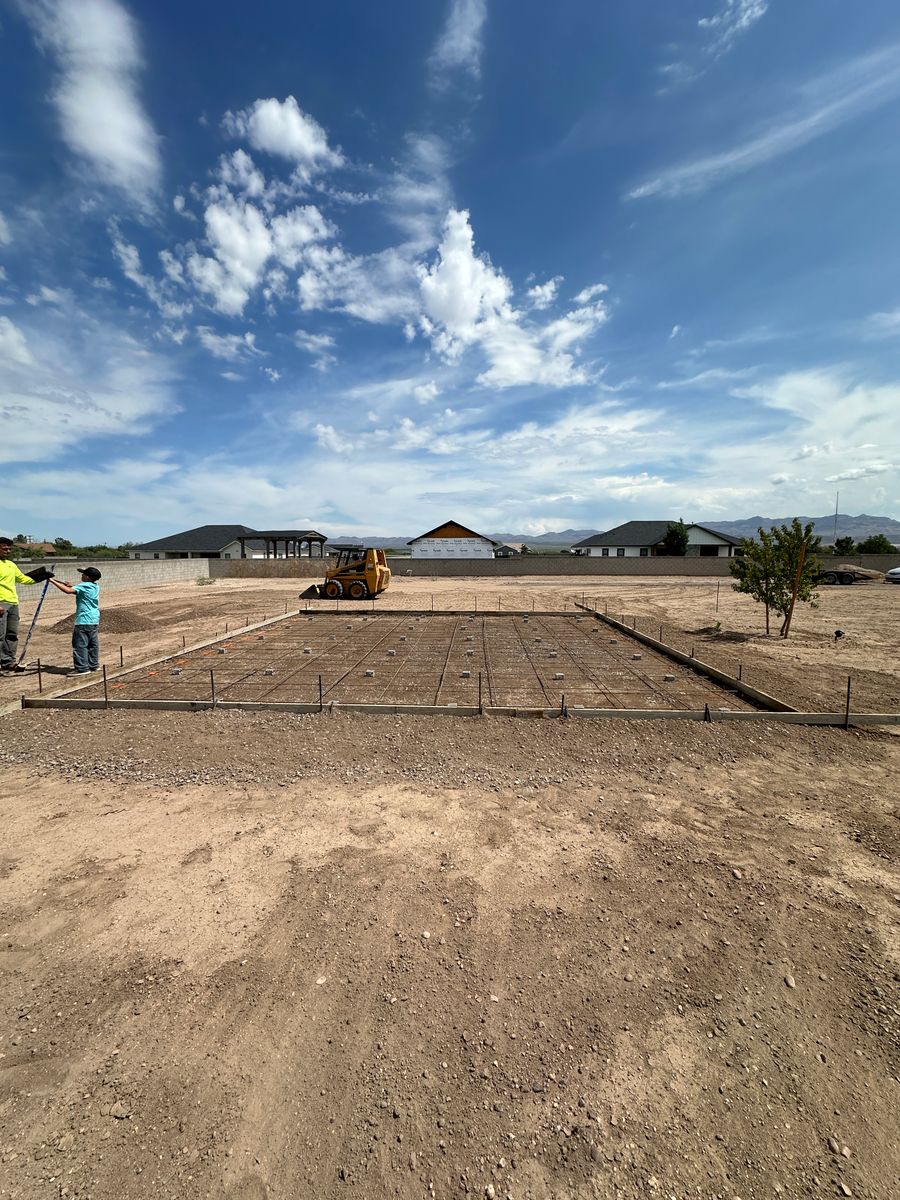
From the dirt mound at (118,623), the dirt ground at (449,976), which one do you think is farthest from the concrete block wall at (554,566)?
the dirt ground at (449,976)

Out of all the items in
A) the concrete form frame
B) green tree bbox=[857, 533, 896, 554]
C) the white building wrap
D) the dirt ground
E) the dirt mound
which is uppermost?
the white building wrap

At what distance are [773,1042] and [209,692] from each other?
270 inches

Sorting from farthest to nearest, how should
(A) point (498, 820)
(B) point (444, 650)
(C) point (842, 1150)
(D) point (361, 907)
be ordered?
(B) point (444, 650), (A) point (498, 820), (D) point (361, 907), (C) point (842, 1150)

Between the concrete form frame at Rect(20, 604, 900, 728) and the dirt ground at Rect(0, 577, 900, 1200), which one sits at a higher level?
the concrete form frame at Rect(20, 604, 900, 728)

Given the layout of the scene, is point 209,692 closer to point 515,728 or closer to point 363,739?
point 363,739

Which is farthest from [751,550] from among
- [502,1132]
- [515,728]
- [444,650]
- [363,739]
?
[502,1132]

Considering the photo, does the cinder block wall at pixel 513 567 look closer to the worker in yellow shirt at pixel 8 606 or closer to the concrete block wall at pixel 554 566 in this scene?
the concrete block wall at pixel 554 566

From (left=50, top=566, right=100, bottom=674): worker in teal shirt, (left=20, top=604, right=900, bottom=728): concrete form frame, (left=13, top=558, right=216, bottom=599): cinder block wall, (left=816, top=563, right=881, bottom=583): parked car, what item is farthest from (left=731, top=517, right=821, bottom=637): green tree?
(left=13, top=558, right=216, bottom=599): cinder block wall

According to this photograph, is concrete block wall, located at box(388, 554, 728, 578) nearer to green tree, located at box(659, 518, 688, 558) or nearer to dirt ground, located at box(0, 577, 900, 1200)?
green tree, located at box(659, 518, 688, 558)

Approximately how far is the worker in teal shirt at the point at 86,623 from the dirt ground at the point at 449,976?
3269mm

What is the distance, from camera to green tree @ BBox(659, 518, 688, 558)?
45.0 meters

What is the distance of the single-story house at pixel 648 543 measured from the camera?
4709 cm

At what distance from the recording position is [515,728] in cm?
572

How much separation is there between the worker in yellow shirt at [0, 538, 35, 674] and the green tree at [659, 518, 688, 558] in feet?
149
